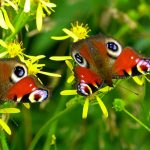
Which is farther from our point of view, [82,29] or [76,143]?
[76,143]

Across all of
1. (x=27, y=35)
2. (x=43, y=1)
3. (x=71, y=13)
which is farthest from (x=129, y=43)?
(x=43, y=1)

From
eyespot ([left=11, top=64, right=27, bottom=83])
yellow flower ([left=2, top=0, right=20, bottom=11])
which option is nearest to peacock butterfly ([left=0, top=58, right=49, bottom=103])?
eyespot ([left=11, top=64, right=27, bottom=83])

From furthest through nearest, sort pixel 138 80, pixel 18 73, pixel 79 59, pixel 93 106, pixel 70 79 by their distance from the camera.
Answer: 1. pixel 93 106
2. pixel 138 80
3. pixel 70 79
4. pixel 79 59
5. pixel 18 73

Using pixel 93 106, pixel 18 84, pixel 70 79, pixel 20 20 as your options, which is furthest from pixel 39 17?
pixel 93 106

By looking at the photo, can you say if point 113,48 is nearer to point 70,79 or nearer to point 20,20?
point 70,79

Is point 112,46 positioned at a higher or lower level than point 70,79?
higher

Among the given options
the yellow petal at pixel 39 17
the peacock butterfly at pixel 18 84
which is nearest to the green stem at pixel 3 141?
the peacock butterfly at pixel 18 84

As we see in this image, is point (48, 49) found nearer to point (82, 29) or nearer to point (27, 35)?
point (27, 35)
